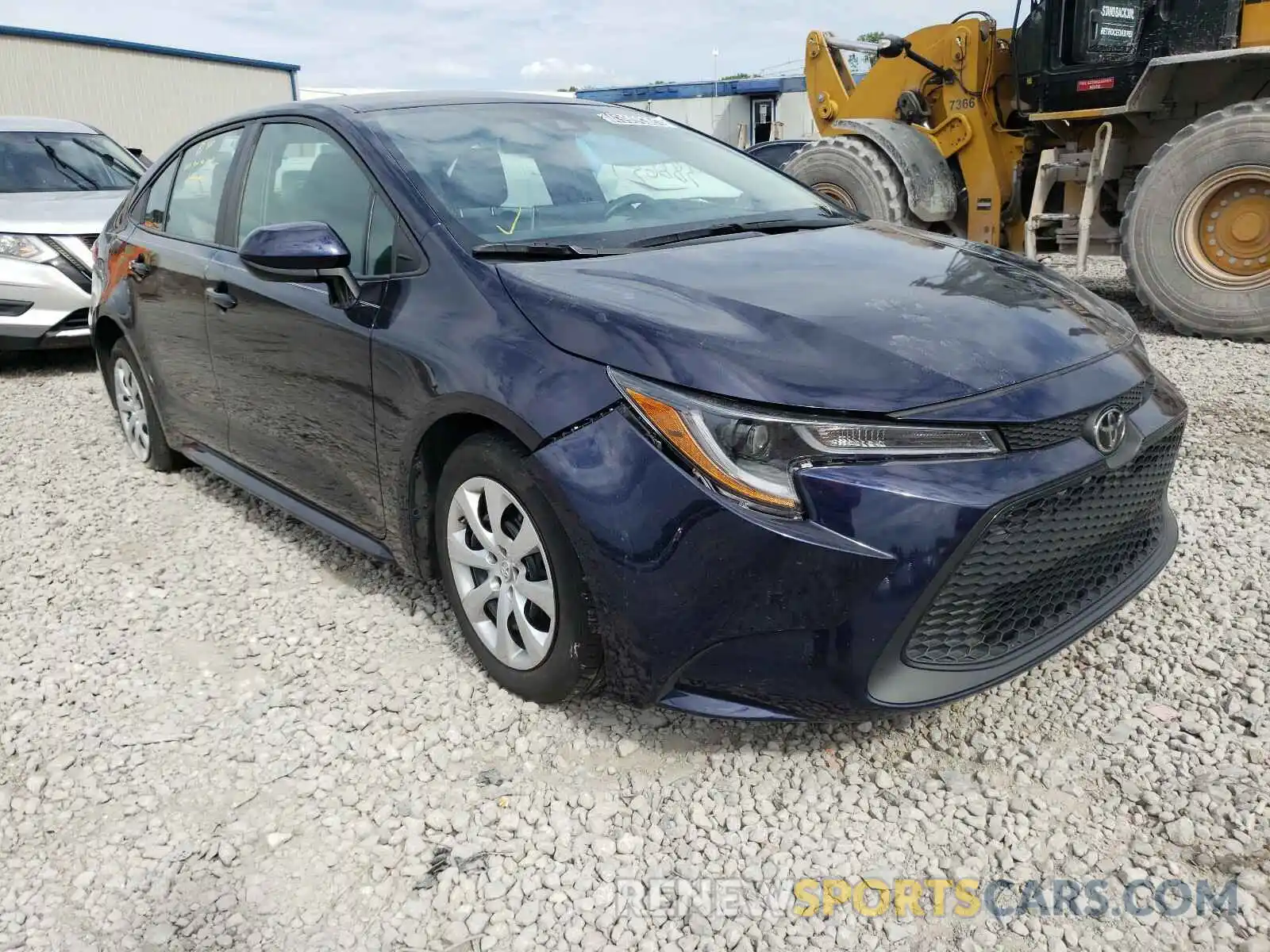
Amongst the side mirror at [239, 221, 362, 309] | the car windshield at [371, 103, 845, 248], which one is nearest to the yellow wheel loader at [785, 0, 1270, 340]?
the car windshield at [371, 103, 845, 248]

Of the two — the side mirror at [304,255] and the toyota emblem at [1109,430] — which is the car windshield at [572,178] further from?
the toyota emblem at [1109,430]

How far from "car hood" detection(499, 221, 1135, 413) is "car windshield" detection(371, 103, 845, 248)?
27cm

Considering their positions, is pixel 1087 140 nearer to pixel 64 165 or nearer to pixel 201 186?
pixel 201 186

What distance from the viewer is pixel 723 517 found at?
78.0 inches

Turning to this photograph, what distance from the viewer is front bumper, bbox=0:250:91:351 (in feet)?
21.5

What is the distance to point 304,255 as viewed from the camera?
8.74 ft

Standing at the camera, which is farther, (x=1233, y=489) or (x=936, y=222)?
(x=936, y=222)

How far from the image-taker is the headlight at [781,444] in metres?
1.98

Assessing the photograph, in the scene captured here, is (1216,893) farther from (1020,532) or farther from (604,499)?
(604,499)

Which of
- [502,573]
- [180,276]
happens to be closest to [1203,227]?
[502,573]

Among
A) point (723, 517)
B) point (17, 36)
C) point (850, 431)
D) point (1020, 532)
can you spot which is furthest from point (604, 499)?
point (17, 36)

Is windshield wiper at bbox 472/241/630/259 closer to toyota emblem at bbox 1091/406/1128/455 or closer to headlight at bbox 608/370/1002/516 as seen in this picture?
headlight at bbox 608/370/1002/516

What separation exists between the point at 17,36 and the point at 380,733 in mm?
22748

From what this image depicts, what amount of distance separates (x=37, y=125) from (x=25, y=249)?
7.21 ft
